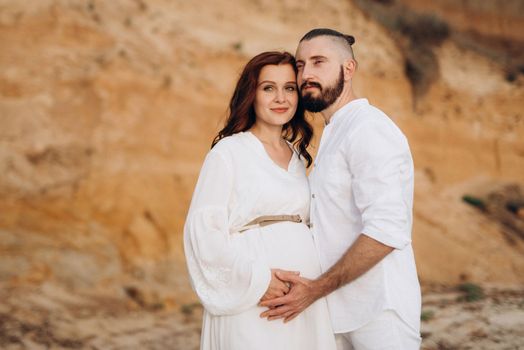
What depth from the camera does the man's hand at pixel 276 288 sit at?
2660mm

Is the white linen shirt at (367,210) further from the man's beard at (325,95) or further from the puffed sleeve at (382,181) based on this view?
the man's beard at (325,95)

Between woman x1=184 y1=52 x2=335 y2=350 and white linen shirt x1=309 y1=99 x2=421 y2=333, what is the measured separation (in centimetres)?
14

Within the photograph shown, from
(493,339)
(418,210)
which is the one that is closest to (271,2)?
(418,210)

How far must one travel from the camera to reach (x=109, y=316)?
6.90 m

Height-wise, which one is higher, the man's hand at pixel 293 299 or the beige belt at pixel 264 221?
the beige belt at pixel 264 221

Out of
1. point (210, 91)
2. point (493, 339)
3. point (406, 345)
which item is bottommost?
point (493, 339)

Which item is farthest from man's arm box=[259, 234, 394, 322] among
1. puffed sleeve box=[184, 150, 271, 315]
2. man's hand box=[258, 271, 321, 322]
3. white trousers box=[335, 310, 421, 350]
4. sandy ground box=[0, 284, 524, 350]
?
sandy ground box=[0, 284, 524, 350]

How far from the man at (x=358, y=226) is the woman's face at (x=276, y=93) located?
194 mm

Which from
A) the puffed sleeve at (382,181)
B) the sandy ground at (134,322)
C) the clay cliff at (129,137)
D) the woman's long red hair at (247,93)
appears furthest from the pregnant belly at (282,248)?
the clay cliff at (129,137)

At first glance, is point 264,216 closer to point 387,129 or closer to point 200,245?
point 200,245

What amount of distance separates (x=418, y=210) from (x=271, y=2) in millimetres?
4698

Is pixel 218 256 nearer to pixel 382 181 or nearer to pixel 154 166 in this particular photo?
pixel 382 181

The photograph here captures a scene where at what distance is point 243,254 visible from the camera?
2.70 meters

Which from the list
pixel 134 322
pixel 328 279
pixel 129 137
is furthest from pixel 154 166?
pixel 328 279
